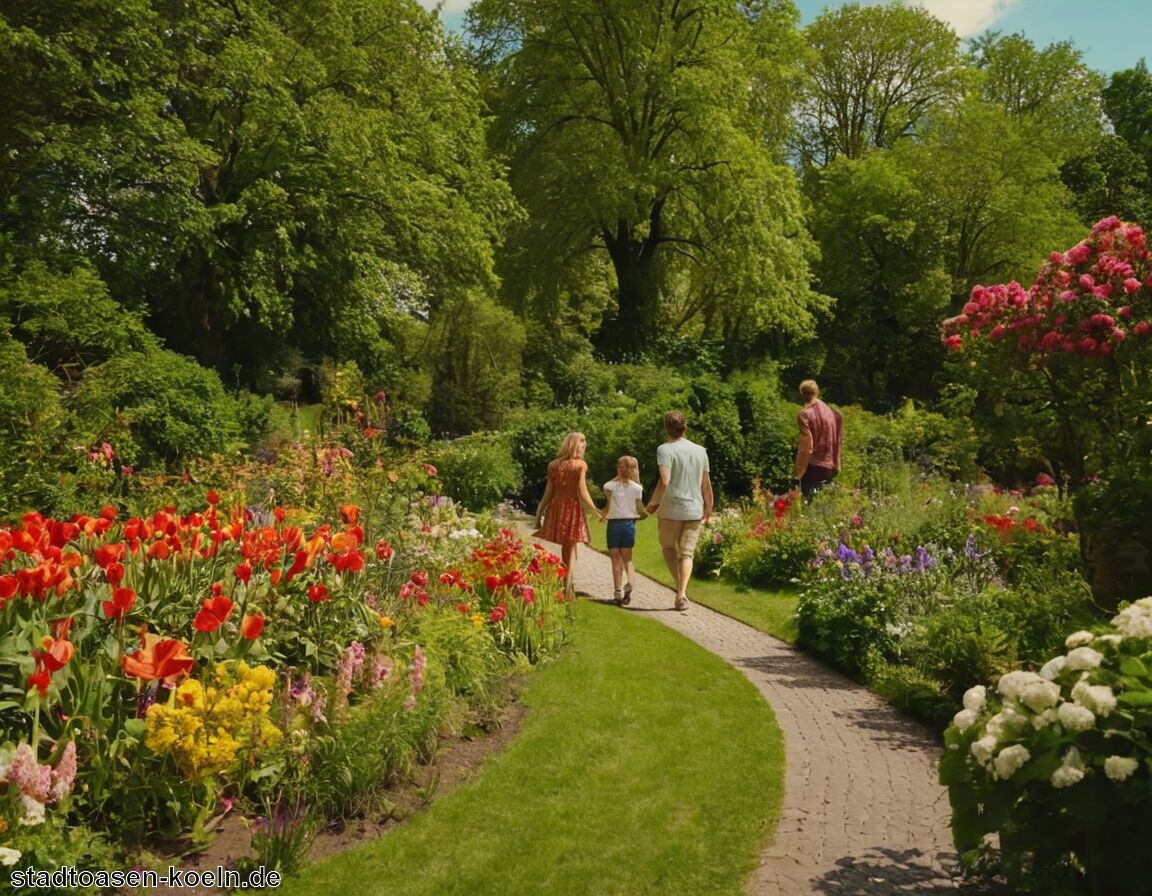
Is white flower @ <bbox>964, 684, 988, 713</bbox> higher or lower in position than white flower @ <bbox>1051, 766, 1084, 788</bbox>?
higher

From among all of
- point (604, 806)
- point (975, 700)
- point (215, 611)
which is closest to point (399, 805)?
point (604, 806)

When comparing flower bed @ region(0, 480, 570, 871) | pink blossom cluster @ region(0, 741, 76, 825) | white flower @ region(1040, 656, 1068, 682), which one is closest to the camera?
white flower @ region(1040, 656, 1068, 682)

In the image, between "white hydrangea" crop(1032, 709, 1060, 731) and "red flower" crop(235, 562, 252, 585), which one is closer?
"white hydrangea" crop(1032, 709, 1060, 731)

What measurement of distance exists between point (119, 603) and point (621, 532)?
574cm

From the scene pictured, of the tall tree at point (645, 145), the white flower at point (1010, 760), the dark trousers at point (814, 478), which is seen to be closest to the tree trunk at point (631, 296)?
the tall tree at point (645, 145)

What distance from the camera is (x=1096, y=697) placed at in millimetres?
2719

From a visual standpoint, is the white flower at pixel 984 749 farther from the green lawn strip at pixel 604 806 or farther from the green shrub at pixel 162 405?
the green shrub at pixel 162 405

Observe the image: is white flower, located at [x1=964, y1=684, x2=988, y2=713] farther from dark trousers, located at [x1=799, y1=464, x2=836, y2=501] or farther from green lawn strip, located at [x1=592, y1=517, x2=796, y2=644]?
dark trousers, located at [x1=799, y1=464, x2=836, y2=501]

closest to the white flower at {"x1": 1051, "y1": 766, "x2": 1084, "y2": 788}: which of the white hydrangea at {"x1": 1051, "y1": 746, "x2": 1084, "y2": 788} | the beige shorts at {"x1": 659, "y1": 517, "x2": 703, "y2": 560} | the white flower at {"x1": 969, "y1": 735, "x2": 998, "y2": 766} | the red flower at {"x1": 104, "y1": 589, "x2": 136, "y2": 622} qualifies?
the white hydrangea at {"x1": 1051, "y1": 746, "x2": 1084, "y2": 788}

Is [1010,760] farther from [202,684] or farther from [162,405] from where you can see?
[162,405]

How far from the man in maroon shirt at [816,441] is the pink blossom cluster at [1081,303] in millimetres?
3673

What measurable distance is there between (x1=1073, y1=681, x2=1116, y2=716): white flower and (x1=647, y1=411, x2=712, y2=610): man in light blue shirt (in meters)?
5.83

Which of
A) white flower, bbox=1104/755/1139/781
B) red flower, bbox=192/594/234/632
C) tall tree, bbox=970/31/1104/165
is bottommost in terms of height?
red flower, bbox=192/594/234/632

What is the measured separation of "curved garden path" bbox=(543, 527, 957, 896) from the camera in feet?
12.0
